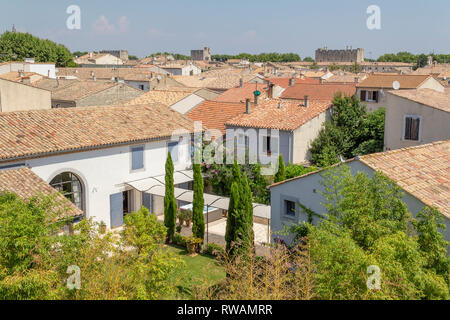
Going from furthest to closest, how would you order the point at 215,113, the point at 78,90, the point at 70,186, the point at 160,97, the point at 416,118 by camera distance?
the point at 78,90 < the point at 160,97 < the point at 215,113 < the point at 416,118 < the point at 70,186

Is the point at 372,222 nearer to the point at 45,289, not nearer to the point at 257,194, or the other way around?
the point at 45,289

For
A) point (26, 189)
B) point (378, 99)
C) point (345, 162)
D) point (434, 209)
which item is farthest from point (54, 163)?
point (378, 99)

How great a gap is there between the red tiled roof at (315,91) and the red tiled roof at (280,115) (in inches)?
601

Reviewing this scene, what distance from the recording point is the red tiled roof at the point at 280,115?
96.2 ft

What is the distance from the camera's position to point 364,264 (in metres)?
8.68

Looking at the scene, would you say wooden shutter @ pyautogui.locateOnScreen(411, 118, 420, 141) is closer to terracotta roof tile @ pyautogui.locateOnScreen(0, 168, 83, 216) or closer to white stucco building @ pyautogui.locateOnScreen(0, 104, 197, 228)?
white stucco building @ pyautogui.locateOnScreen(0, 104, 197, 228)

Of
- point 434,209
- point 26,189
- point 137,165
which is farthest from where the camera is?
point 137,165

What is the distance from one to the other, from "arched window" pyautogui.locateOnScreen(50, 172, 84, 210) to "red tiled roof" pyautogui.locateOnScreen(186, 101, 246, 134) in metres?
11.7

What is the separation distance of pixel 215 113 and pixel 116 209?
40.3 ft

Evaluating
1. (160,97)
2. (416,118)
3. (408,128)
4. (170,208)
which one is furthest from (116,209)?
(160,97)

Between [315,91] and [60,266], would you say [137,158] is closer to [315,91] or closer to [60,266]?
[60,266]

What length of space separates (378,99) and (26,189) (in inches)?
1361

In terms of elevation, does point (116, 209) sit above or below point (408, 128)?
below

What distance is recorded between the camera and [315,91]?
161 feet
